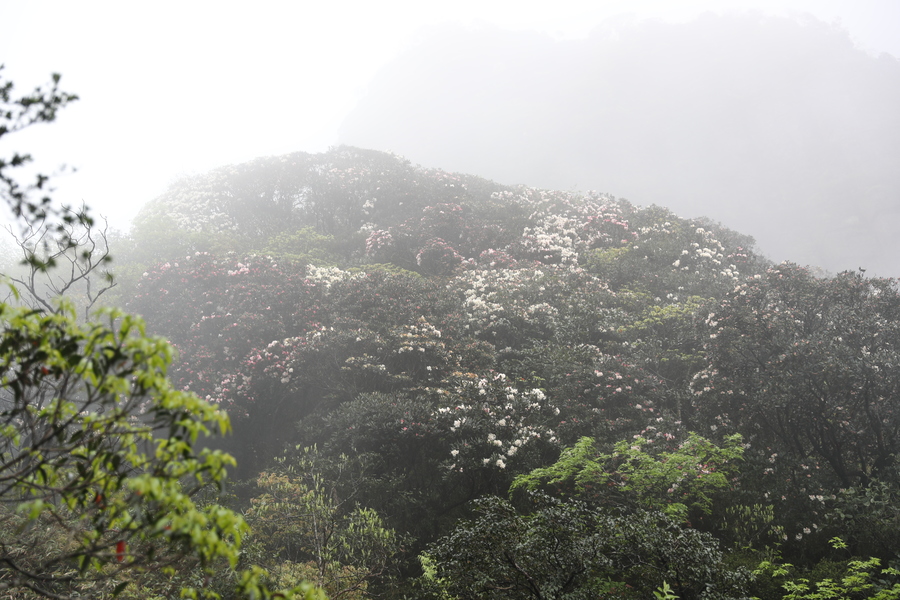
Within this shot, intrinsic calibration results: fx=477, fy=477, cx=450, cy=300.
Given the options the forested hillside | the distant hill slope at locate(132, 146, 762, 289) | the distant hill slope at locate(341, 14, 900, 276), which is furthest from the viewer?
the distant hill slope at locate(341, 14, 900, 276)

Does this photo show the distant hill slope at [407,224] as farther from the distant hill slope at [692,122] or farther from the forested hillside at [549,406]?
the distant hill slope at [692,122]

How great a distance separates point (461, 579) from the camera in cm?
463

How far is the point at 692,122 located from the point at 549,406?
55.1 m

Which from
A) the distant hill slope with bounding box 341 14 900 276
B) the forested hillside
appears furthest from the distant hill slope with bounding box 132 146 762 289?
the distant hill slope with bounding box 341 14 900 276

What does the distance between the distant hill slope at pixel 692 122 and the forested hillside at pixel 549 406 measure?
113 feet

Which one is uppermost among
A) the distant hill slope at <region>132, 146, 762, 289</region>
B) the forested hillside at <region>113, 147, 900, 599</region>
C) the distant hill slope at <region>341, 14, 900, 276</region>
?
the distant hill slope at <region>341, 14, 900, 276</region>

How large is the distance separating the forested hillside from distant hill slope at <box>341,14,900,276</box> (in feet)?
113

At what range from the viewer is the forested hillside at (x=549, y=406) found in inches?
208

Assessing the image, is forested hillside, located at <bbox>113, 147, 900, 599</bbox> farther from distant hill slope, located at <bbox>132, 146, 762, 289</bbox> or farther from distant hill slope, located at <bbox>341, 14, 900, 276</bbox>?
distant hill slope, located at <bbox>341, 14, 900, 276</bbox>

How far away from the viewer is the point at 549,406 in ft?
30.0

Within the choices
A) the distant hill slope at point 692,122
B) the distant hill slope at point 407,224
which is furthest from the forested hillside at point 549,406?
the distant hill slope at point 692,122

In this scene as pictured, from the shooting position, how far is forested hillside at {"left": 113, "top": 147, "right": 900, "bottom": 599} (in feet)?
17.3

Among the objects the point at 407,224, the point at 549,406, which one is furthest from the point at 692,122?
the point at 549,406

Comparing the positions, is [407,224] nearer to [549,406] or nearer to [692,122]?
[549,406]
